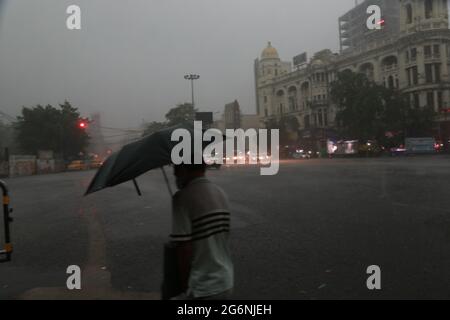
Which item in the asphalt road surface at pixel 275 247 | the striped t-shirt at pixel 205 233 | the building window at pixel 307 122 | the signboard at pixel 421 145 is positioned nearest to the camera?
the striped t-shirt at pixel 205 233

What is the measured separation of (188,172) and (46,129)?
2442 inches

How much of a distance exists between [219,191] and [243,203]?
941cm

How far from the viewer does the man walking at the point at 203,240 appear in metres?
2.48

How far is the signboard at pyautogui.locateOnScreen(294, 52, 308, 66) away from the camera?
7720 centimetres

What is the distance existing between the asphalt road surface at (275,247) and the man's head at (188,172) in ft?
7.34

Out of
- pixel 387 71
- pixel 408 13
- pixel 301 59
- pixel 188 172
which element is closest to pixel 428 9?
pixel 408 13

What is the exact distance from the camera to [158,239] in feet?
24.8

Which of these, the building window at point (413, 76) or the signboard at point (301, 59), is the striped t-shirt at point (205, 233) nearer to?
the building window at point (413, 76)

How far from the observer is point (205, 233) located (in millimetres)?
2479

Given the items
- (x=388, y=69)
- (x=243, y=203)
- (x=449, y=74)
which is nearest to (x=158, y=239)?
(x=243, y=203)

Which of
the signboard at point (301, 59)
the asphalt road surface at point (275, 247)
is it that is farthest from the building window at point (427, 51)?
the asphalt road surface at point (275, 247)

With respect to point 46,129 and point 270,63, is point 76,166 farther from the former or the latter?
point 270,63

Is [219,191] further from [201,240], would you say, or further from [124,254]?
[124,254]

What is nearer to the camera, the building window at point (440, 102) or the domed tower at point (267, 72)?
the building window at point (440, 102)
